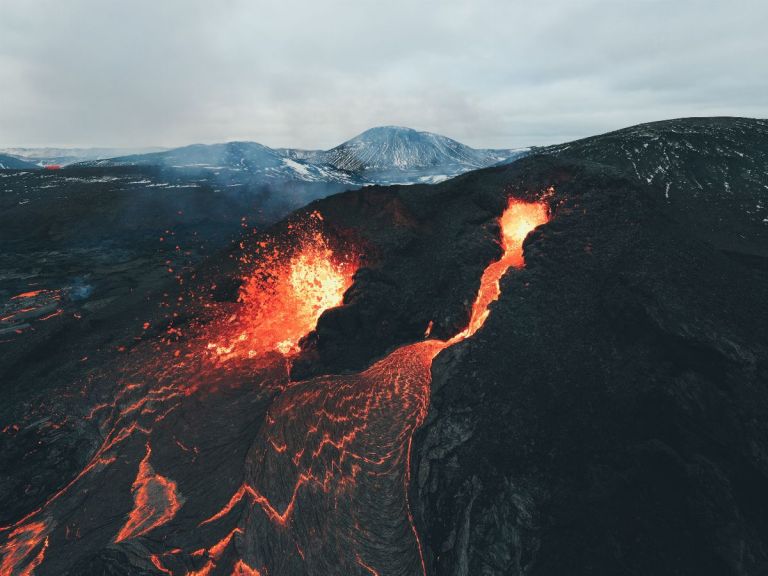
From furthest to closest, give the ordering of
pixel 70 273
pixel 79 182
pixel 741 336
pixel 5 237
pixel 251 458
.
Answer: pixel 79 182 < pixel 5 237 < pixel 70 273 < pixel 251 458 < pixel 741 336

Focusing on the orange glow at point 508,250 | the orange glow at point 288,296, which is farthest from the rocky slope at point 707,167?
the orange glow at point 288,296

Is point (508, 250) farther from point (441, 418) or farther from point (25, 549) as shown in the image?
point (25, 549)

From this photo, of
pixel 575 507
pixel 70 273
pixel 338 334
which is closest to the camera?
pixel 575 507

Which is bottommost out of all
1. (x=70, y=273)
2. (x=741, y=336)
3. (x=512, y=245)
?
(x=70, y=273)

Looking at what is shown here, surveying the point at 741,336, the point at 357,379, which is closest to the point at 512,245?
the point at 741,336

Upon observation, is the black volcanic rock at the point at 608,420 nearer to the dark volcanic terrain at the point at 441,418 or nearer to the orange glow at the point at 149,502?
the dark volcanic terrain at the point at 441,418

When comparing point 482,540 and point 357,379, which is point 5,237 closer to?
point 357,379
